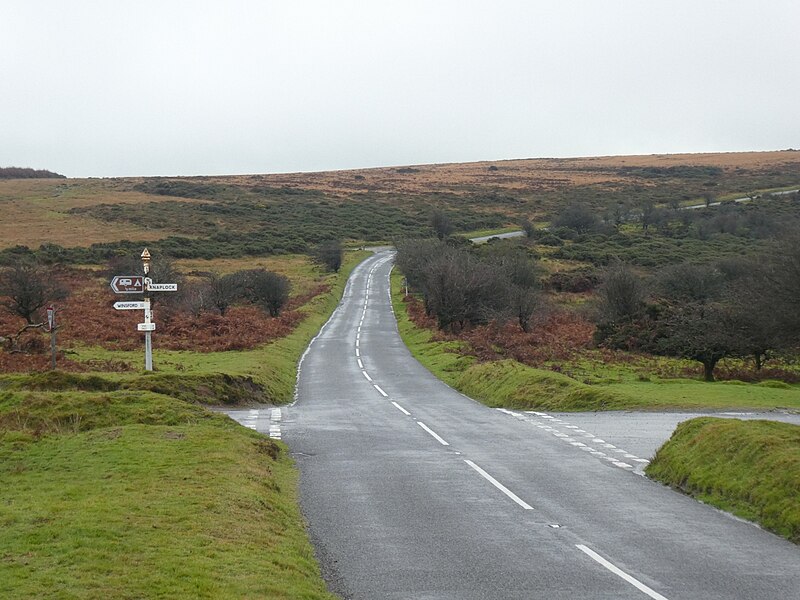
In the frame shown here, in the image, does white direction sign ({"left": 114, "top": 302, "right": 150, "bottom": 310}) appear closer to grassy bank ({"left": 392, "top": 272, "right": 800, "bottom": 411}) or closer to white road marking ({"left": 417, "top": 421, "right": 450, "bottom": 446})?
white road marking ({"left": 417, "top": 421, "right": 450, "bottom": 446})

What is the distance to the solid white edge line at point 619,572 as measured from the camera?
8.90 metres

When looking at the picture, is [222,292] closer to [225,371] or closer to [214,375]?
[225,371]

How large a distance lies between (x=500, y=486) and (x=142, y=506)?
582cm

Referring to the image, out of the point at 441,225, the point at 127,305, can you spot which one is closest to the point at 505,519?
the point at 127,305

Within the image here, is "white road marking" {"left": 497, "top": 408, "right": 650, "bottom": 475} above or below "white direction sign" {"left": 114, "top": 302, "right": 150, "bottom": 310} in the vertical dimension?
below

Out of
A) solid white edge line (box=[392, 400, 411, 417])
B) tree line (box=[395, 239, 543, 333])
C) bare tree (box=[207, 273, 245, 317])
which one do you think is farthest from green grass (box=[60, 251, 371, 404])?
tree line (box=[395, 239, 543, 333])

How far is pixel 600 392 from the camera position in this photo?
26.9 m

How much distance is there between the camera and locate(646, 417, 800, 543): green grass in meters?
12.2

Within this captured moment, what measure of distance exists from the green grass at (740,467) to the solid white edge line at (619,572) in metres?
2.70

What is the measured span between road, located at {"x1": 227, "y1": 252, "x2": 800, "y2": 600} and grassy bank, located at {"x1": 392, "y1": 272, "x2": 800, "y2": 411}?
267 centimetres

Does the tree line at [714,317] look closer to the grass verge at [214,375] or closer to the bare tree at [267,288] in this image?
the grass verge at [214,375]

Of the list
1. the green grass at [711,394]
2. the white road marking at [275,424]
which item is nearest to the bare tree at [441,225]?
the green grass at [711,394]

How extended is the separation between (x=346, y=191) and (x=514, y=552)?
557 ft

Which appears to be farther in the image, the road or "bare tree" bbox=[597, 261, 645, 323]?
"bare tree" bbox=[597, 261, 645, 323]
